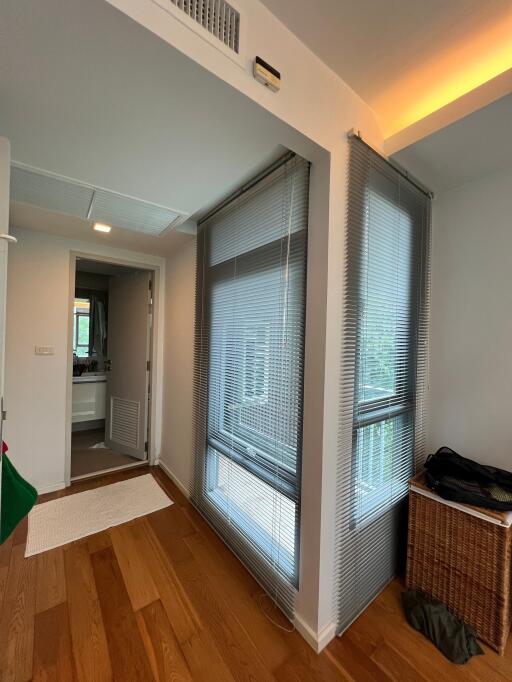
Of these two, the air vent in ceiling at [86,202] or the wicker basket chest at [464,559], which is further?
the air vent in ceiling at [86,202]

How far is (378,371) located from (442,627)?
1240mm

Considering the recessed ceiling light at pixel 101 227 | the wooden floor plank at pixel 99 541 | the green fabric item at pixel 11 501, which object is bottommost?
the wooden floor plank at pixel 99 541

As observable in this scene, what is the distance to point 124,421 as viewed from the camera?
3.38 m

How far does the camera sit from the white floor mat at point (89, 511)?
78.3 inches

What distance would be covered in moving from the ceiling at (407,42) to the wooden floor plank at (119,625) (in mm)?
2658

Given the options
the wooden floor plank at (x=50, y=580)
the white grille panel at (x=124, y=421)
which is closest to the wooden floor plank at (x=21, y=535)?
the wooden floor plank at (x=50, y=580)

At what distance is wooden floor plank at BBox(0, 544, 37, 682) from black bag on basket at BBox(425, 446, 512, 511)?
2.04 m

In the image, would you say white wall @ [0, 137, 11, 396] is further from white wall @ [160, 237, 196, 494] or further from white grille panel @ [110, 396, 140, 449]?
white grille panel @ [110, 396, 140, 449]

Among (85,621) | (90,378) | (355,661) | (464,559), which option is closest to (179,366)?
(85,621)

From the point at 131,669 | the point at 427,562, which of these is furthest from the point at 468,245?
the point at 131,669

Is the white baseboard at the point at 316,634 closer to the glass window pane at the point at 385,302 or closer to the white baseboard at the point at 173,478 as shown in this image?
the glass window pane at the point at 385,302

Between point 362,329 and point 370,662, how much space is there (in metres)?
1.49

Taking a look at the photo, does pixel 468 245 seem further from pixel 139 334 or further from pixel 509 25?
pixel 139 334

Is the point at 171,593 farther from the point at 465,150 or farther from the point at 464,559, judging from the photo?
A: the point at 465,150
